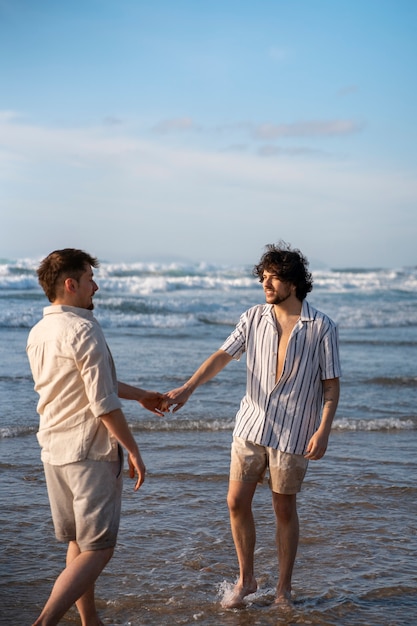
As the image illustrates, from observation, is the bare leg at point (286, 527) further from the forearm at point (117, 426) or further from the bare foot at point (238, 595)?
the forearm at point (117, 426)

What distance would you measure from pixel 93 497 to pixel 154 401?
41.7 inches

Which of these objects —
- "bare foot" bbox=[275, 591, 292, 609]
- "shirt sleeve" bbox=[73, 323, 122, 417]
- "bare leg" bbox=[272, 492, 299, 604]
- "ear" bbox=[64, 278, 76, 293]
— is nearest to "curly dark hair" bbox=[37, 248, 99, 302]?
"ear" bbox=[64, 278, 76, 293]

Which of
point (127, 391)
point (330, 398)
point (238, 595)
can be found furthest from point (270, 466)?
point (127, 391)

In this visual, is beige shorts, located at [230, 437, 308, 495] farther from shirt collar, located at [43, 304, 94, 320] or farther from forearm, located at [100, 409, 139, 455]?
shirt collar, located at [43, 304, 94, 320]

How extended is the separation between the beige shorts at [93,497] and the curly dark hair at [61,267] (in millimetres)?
753

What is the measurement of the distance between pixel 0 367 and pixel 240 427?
8.62 metres

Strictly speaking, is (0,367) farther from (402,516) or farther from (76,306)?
(76,306)

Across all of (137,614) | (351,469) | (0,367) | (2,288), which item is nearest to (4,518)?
(137,614)

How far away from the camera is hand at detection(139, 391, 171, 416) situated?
4375 millimetres

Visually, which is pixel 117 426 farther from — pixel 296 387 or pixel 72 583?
pixel 296 387

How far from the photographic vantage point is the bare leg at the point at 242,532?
444cm

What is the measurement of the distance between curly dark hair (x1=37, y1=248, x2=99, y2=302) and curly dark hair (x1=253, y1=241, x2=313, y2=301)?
1161 millimetres

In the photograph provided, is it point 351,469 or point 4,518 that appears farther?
point 351,469

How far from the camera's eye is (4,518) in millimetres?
5809
